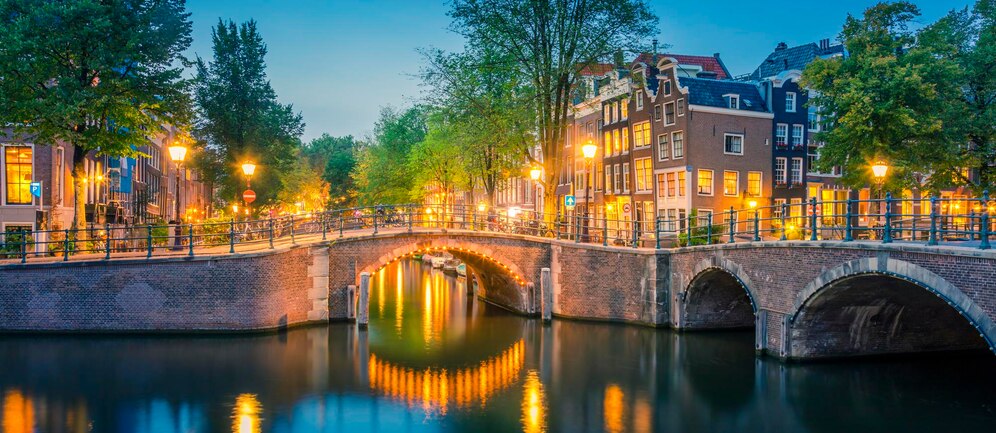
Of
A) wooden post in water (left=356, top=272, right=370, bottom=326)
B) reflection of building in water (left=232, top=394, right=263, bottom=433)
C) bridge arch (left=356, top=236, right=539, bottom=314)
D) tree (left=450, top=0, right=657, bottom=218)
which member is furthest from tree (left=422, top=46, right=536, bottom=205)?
reflection of building in water (left=232, top=394, right=263, bottom=433)

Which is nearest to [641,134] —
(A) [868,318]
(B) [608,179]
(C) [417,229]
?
(B) [608,179]

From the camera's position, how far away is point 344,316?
26.0 m

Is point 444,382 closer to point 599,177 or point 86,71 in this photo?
point 86,71

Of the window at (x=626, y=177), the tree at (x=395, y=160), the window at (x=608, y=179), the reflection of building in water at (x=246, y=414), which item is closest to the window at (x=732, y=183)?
the window at (x=626, y=177)

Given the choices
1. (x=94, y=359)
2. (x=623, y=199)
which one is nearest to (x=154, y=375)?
(x=94, y=359)

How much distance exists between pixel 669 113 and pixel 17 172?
30.5 m

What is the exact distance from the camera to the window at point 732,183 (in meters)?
42.1

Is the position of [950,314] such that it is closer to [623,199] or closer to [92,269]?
[92,269]

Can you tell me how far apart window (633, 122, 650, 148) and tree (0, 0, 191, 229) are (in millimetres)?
25716

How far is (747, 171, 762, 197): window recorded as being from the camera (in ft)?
140

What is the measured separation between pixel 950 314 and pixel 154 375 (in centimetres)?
1981

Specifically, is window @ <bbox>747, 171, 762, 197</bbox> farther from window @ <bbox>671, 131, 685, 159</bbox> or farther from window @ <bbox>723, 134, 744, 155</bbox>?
window @ <bbox>671, 131, 685, 159</bbox>

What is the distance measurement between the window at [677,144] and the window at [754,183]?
4.33 metres

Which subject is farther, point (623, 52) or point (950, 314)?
point (623, 52)
